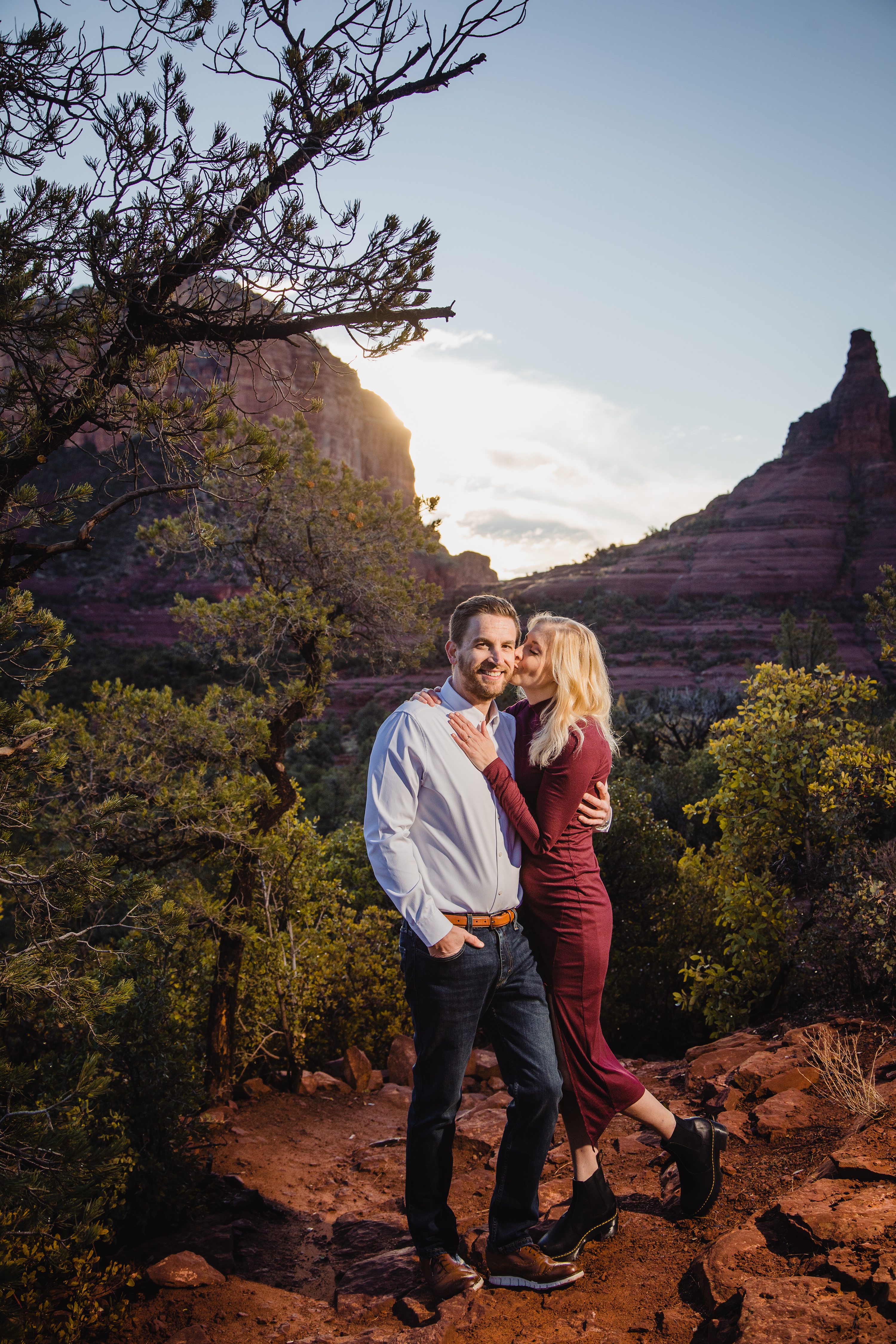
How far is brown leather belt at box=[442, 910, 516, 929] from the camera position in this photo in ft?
8.54

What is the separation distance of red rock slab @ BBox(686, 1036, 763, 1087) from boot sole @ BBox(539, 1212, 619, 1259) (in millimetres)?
1902

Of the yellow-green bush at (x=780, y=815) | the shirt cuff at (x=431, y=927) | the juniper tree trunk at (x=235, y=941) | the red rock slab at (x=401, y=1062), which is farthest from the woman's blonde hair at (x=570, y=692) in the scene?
the red rock slab at (x=401, y=1062)

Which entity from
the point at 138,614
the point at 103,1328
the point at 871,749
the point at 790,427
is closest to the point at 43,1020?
the point at 103,1328

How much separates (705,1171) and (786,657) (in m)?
26.7

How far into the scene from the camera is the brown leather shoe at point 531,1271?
8.39ft

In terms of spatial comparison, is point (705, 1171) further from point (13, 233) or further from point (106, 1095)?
point (13, 233)

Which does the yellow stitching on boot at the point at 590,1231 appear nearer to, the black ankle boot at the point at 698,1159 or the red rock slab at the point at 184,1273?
the black ankle boot at the point at 698,1159

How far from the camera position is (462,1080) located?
8.59 ft

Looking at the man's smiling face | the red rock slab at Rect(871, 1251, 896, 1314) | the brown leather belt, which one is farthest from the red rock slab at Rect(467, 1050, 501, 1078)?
the man's smiling face

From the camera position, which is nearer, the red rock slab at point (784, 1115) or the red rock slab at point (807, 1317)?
the red rock slab at point (807, 1317)

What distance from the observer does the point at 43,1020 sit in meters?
3.93

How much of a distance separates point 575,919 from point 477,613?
3.66ft

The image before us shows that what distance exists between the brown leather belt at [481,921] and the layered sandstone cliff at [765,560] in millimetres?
35000

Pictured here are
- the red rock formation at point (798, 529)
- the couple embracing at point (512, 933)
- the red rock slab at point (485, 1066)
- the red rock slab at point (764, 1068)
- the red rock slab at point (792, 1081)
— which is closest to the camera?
the couple embracing at point (512, 933)
